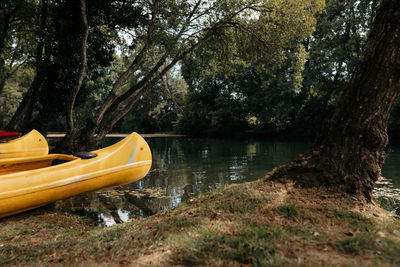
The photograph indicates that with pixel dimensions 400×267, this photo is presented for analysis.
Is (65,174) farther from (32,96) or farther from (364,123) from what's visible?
(32,96)

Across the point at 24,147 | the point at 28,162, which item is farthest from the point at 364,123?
the point at 24,147

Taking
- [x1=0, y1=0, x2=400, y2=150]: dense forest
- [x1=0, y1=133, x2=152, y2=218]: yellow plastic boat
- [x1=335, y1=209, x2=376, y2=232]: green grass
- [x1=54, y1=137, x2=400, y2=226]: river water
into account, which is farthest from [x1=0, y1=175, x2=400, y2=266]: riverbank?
[x1=0, y1=0, x2=400, y2=150]: dense forest

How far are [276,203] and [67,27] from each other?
394 inches

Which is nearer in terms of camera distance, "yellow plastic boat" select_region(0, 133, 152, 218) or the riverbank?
the riverbank

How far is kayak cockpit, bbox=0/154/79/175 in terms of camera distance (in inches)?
205

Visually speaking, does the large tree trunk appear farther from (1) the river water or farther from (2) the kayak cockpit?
(2) the kayak cockpit

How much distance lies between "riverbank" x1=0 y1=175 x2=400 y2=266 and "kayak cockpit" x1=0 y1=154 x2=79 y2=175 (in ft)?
5.45

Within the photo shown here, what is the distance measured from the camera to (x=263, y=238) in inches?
98.0

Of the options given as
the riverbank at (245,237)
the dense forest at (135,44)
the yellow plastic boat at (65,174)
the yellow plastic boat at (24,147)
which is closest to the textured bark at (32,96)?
the dense forest at (135,44)

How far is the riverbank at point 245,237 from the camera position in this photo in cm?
217

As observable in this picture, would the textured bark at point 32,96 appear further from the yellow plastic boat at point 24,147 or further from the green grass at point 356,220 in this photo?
the green grass at point 356,220

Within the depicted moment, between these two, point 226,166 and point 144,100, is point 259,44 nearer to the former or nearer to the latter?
point 226,166

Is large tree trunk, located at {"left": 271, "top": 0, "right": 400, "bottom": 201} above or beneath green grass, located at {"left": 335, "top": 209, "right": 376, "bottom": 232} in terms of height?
above

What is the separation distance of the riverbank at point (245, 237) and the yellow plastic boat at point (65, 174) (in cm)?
58
